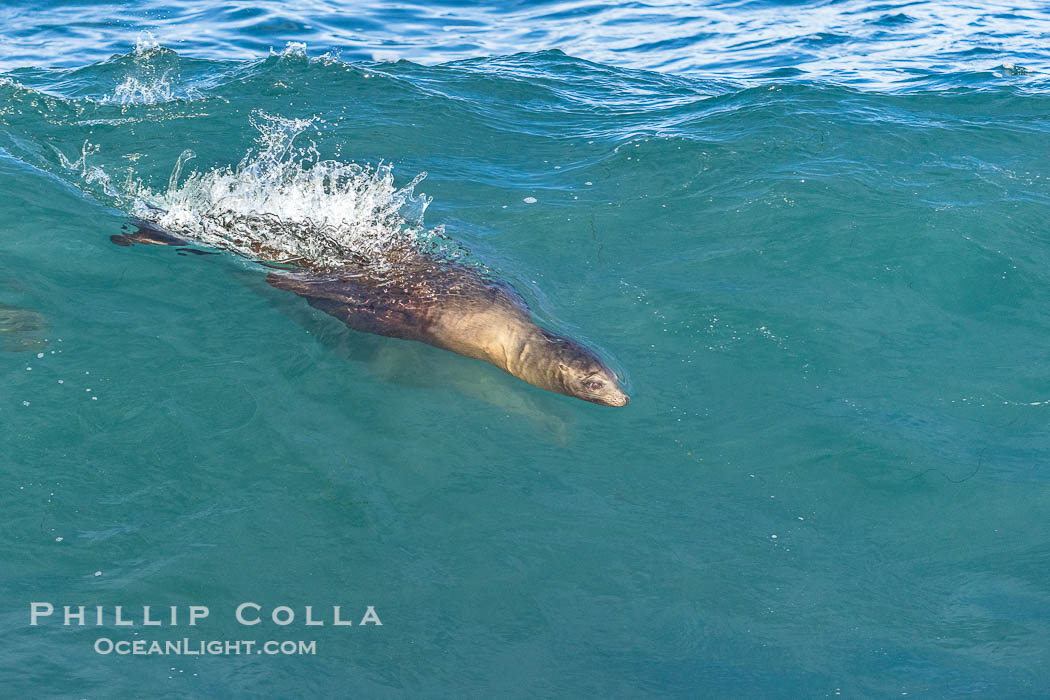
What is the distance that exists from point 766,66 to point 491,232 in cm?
811

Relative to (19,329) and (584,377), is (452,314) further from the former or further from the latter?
(19,329)

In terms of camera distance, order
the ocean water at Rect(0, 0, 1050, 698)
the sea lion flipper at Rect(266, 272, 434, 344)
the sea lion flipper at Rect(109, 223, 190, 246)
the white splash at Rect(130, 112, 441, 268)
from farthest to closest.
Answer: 1. the white splash at Rect(130, 112, 441, 268)
2. the sea lion flipper at Rect(109, 223, 190, 246)
3. the sea lion flipper at Rect(266, 272, 434, 344)
4. the ocean water at Rect(0, 0, 1050, 698)

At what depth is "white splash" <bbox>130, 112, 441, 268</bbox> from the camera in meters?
7.63

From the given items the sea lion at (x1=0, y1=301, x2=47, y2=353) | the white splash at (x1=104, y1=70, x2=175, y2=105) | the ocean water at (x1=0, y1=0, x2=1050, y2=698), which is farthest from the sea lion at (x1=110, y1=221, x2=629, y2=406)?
the white splash at (x1=104, y1=70, x2=175, y2=105)

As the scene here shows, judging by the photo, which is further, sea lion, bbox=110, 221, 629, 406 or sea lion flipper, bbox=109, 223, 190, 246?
sea lion flipper, bbox=109, 223, 190, 246

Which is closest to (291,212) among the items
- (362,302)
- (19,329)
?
(362,302)

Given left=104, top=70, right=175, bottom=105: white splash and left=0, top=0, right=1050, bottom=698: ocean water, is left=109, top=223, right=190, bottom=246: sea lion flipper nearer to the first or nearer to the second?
left=0, top=0, right=1050, bottom=698: ocean water

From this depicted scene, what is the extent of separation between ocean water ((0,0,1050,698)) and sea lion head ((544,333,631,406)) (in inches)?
6.5

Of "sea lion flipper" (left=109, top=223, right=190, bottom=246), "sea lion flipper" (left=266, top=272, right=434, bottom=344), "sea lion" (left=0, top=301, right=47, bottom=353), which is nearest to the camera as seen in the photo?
"sea lion" (left=0, top=301, right=47, bottom=353)

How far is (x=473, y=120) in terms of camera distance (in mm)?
11242

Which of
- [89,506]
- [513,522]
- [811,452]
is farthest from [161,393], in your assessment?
[811,452]

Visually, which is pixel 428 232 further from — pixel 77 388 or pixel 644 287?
pixel 77 388

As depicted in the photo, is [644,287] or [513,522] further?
[644,287]

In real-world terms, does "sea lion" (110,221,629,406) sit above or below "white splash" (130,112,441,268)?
below
